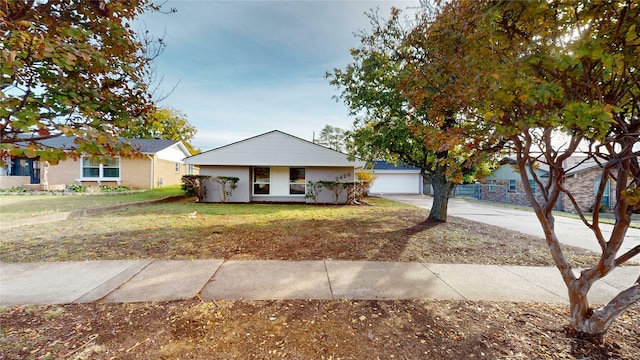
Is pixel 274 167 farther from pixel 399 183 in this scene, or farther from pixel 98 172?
pixel 399 183

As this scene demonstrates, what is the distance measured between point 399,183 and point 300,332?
1045 inches

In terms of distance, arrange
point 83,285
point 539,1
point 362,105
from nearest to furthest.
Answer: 1. point 539,1
2. point 83,285
3. point 362,105

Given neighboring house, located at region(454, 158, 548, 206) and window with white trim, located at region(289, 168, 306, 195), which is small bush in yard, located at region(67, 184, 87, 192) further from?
neighboring house, located at region(454, 158, 548, 206)

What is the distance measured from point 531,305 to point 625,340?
2.48ft

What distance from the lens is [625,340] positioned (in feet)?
8.17

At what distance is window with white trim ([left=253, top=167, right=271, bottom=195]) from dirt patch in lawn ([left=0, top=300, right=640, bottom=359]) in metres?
12.0

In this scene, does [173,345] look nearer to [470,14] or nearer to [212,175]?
[470,14]

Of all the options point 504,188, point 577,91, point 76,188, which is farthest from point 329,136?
point 577,91

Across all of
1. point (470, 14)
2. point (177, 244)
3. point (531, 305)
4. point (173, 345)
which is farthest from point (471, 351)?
point (177, 244)

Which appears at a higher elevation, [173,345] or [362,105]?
[362,105]

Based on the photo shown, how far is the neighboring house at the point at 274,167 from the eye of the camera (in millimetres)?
13430

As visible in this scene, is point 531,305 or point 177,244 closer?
point 531,305

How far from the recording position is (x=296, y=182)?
1484cm

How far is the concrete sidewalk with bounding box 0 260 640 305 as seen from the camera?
10.5 feet
